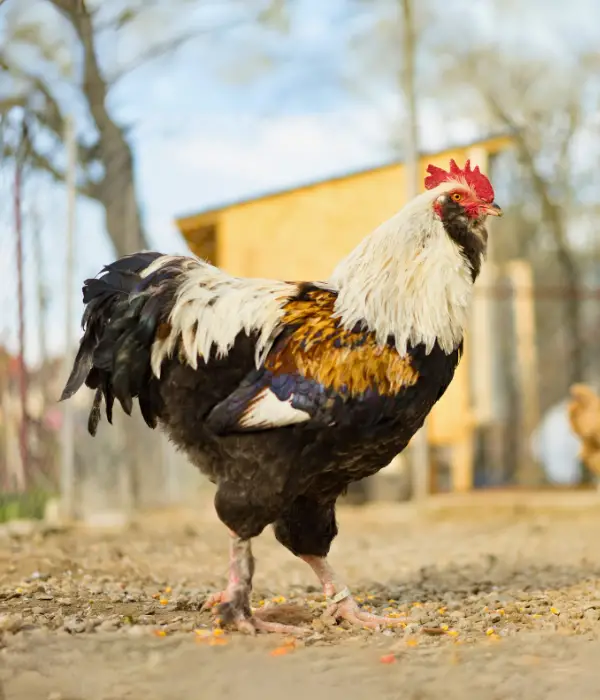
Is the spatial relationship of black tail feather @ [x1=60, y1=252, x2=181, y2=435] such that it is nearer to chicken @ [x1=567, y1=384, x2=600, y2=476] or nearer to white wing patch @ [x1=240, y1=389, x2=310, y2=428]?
white wing patch @ [x1=240, y1=389, x2=310, y2=428]

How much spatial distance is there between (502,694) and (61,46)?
8.03 meters

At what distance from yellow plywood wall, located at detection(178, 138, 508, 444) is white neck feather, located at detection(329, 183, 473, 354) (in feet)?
20.1

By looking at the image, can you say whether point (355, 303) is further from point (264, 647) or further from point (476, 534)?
point (476, 534)

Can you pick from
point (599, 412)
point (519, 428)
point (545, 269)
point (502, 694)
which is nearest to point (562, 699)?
point (502, 694)

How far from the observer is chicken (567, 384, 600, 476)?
933 centimetres

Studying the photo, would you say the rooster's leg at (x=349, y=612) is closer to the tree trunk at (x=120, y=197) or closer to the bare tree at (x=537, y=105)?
the tree trunk at (x=120, y=197)

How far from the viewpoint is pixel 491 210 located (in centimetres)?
351

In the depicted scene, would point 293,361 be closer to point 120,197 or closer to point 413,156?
point 413,156

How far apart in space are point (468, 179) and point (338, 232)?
674 centimetres

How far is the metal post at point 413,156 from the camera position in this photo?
914 centimetres

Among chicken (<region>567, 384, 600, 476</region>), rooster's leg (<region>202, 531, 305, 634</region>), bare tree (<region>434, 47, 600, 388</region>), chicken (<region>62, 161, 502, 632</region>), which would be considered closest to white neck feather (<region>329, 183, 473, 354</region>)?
chicken (<region>62, 161, 502, 632</region>)

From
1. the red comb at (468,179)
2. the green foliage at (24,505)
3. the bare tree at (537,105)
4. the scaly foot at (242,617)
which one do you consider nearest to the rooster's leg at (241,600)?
the scaly foot at (242,617)

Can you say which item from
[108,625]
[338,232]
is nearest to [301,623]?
[108,625]

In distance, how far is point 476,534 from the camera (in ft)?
24.5
